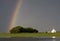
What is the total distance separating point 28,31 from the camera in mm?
123812
